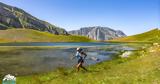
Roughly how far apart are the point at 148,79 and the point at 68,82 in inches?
293

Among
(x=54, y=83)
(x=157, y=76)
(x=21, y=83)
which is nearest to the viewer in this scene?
(x=157, y=76)

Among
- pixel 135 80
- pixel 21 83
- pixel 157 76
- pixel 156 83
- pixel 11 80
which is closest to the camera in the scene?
pixel 11 80

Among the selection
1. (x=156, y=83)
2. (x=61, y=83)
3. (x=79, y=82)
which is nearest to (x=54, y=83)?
(x=61, y=83)

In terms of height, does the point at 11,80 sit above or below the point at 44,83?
above

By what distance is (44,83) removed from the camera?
30781mm

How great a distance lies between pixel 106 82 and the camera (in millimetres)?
26031

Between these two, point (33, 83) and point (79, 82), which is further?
point (33, 83)

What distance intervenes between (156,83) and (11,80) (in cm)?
1107

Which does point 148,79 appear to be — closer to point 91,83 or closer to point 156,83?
point 156,83

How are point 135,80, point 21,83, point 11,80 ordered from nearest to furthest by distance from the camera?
point 11,80, point 135,80, point 21,83

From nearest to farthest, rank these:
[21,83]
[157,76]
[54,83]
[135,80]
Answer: [135,80] < [157,76] < [54,83] < [21,83]

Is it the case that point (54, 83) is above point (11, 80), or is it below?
below

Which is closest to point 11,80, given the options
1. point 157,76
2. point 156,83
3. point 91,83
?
point 91,83

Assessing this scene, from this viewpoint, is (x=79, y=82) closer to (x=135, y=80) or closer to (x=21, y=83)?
(x=135, y=80)
